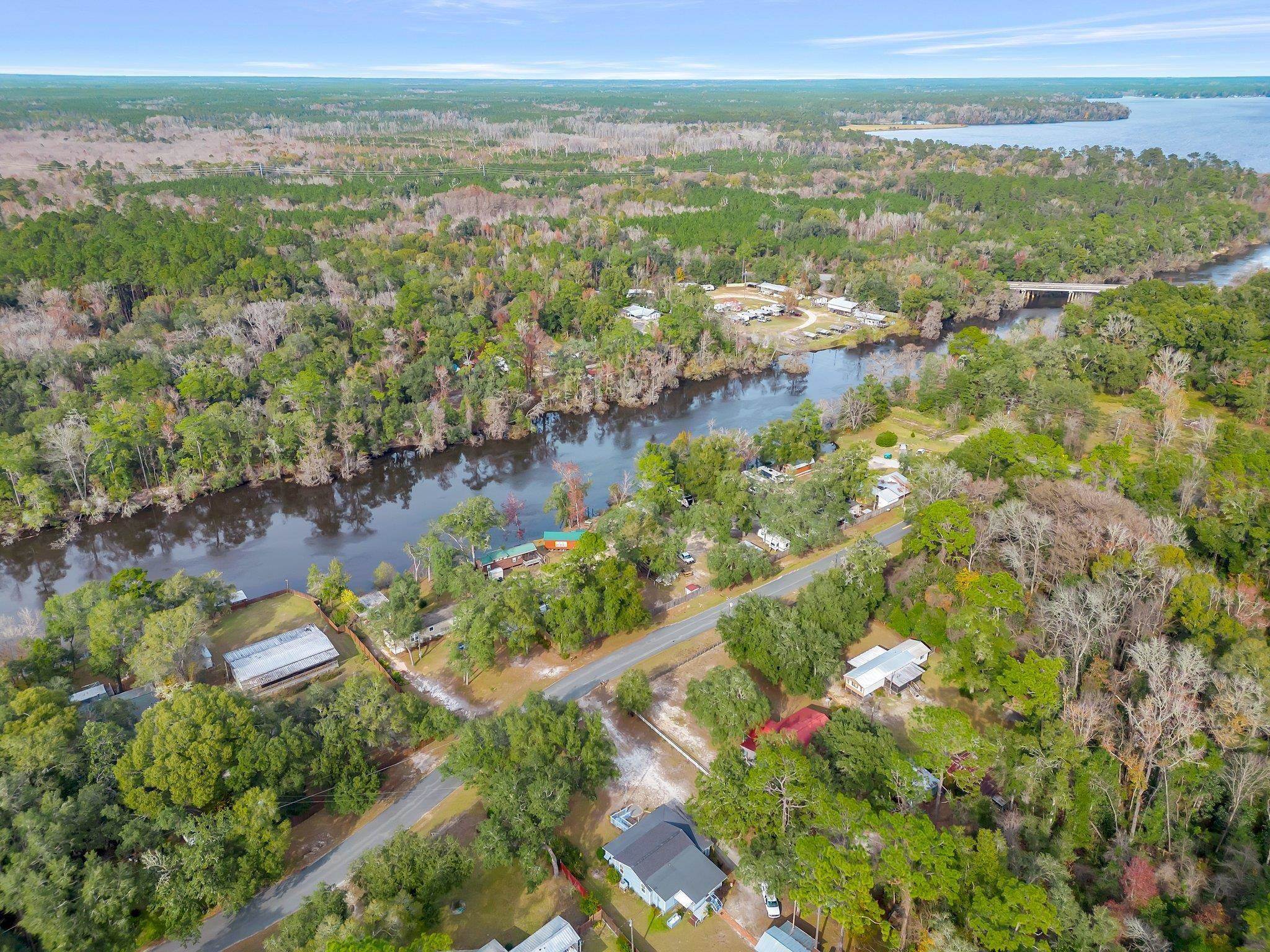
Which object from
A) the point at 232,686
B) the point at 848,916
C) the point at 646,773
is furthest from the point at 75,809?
the point at 848,916

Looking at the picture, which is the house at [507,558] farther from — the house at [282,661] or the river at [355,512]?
the house at [282,661]

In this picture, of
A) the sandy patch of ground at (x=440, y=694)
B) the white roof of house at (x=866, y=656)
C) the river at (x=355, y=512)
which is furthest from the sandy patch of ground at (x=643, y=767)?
the river at (x=355, y=512)

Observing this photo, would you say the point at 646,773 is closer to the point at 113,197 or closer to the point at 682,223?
the point at 682,223

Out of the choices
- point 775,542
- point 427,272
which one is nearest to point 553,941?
point 775,542

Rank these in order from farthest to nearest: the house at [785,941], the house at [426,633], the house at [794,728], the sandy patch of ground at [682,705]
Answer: the house at [426,633] < the sandy patch of ground at [682,705] < the house at [794,728] < the house at [785,941]

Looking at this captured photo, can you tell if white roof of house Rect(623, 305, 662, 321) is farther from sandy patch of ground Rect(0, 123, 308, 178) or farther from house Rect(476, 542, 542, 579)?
sandy patch of ground Rect(0, 123, 308, 178)

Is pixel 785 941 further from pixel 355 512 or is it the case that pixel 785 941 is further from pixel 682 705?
pixel 355 512

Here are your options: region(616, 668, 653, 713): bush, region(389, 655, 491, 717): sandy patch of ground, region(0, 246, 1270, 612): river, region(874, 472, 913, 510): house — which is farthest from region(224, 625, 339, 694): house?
region(874, 472, 913, 510): house
